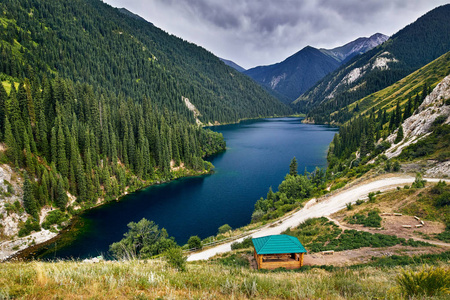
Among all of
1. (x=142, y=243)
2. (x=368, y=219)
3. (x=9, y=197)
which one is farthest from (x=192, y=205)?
(x=368, y=219)

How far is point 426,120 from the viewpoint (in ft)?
173

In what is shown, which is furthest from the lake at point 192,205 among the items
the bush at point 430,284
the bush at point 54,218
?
the bush at point 430,284

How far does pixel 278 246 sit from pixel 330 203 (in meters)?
22.8

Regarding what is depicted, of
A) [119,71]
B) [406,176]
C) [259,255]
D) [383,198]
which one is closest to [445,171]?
[406,176]

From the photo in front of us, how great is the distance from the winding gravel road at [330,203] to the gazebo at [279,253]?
10.8m

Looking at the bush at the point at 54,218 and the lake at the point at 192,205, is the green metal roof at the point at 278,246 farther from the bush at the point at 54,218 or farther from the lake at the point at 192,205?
the bush at the point at 54,218

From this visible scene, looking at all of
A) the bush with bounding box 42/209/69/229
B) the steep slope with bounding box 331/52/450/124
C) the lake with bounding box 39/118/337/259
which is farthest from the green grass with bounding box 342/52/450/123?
the bush with bounding box 42/209/69/229

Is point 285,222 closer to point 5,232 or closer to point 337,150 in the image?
point 5,232

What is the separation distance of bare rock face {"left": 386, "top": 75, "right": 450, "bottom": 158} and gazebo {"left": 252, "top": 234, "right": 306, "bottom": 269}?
45.0 m

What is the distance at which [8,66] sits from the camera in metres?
78.1

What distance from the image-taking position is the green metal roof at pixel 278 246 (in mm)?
20506

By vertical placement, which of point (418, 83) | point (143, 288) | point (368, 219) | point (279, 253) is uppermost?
point (418, 83)

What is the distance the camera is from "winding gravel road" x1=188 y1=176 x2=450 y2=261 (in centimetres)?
3509

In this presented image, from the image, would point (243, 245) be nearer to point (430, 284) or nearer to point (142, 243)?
point (142, 243)
